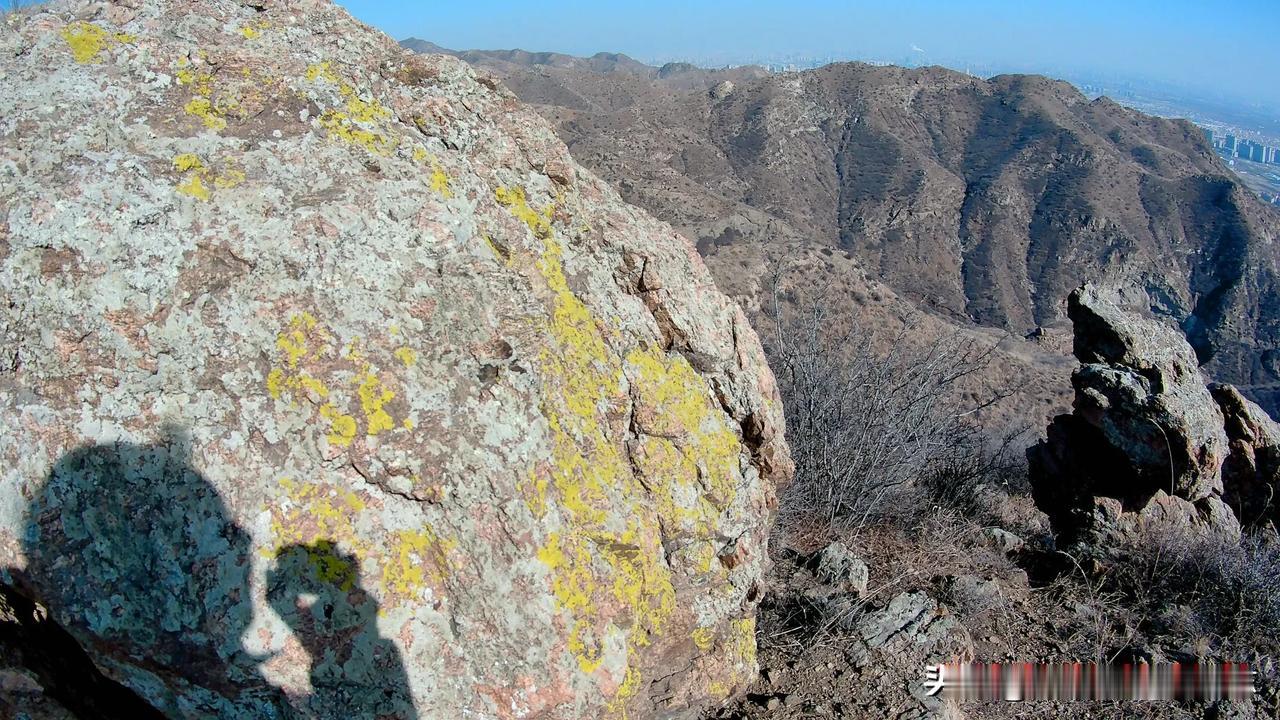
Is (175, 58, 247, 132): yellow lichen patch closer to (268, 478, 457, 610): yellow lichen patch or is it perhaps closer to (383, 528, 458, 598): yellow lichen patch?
(268, 478, 457, 610): yellow lichen patch

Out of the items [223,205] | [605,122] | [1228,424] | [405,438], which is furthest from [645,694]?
[605,122]

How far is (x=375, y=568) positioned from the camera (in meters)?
2.49

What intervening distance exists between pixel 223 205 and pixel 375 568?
56.4 inches

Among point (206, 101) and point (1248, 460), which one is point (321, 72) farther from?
point (1248, 460)

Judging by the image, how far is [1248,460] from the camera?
247 inches

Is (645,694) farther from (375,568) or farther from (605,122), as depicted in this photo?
(605,122)

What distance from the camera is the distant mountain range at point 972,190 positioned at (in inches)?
2092

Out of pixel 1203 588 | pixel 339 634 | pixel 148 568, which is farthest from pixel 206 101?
pixel 1203 588

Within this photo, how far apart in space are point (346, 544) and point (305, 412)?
0.48m

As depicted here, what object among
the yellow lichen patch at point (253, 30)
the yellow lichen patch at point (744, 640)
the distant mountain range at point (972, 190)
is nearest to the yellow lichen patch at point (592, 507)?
the yellow lichen patch at point (744, 640)

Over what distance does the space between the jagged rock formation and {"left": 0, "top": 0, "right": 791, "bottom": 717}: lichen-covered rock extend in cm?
414

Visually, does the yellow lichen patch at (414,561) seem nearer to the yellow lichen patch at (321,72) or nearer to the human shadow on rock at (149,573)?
the human shadow on rock at (149,573)

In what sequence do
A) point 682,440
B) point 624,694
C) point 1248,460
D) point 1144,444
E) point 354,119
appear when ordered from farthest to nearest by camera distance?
point 1248,460 < point 1144,444 < point 682,440 < point 354,119 < point 624,694

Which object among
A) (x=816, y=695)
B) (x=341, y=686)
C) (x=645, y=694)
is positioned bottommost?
(x=816, y=695)
